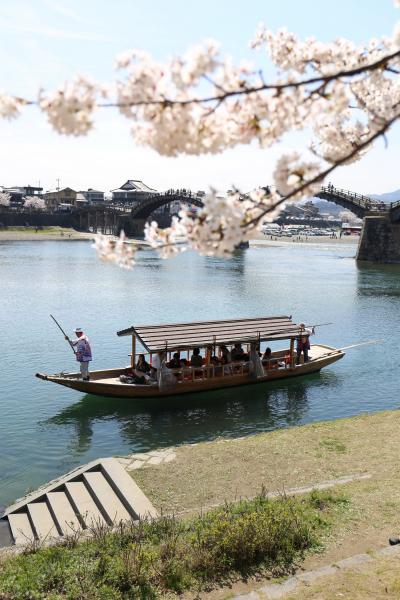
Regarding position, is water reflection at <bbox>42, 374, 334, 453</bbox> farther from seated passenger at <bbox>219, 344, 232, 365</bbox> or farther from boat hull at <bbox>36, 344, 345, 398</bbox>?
seated passenger at <bbox>219, 344, 232, 365</bbox>

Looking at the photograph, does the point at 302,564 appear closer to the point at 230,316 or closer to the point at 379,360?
the point at 379,360

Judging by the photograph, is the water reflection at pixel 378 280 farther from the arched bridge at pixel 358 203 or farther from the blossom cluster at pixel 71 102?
the blossom cluster at pixel 71 102

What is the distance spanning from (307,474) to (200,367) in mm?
9105

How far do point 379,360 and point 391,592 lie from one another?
20.3 m

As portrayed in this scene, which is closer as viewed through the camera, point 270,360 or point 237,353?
point 237,353

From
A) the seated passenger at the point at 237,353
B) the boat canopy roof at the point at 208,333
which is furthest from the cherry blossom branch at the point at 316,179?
the seated passenger at the point at 237,353

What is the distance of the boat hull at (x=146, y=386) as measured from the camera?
62.4ft

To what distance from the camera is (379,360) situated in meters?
26.3

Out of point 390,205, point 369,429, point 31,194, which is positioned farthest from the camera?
point 31,194

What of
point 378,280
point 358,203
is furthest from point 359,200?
point 378,280

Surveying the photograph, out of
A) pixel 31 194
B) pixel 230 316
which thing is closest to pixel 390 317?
pixel 230 316

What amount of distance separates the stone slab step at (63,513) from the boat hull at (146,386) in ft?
24.1

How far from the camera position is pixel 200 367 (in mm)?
20484

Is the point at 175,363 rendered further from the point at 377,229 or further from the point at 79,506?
the point at 377,229
